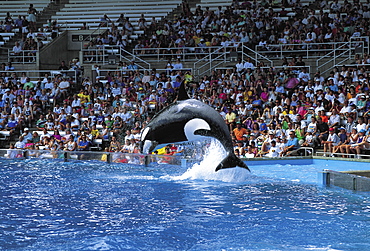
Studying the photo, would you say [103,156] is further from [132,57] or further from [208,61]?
[132,57]

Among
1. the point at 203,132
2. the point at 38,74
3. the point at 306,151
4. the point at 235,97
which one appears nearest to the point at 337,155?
the point at 306,151

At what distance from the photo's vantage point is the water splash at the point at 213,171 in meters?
10.6

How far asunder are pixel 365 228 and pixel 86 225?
3.34m

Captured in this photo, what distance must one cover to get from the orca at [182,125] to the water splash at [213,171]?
63 cm

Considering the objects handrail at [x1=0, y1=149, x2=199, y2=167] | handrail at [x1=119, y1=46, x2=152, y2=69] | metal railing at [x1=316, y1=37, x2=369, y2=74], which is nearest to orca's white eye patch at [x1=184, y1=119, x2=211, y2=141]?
handrail at [x1=0, y1=149, x2=199, y2=167]

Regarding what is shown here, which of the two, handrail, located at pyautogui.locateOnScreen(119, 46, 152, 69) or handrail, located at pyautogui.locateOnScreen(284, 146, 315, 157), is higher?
handrail, located at pyautogui.locateOnScreen(119, 46, 152, 69)

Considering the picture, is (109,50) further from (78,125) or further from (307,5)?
(307,5)

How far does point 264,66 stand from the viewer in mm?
18641

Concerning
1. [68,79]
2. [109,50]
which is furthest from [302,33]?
[68,79]

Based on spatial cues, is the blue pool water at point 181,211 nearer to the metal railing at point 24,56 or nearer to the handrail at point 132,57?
the handrail at point 132,57

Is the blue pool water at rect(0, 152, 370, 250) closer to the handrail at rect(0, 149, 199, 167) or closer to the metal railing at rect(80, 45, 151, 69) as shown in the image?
the handrail at rect(0, 149, 199, 167)

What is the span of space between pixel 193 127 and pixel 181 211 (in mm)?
1771

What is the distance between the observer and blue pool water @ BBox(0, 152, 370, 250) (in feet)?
20.0

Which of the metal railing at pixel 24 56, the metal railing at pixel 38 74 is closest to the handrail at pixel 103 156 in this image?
the metal railing at pixel 38 74
